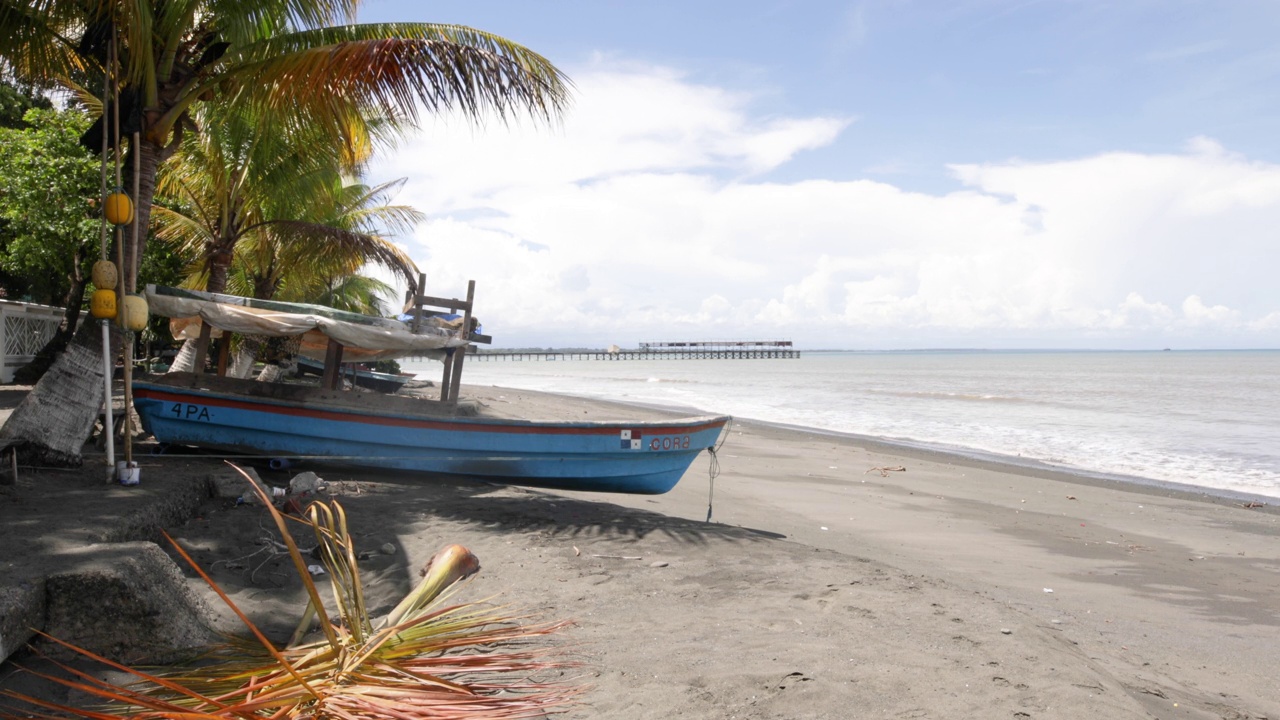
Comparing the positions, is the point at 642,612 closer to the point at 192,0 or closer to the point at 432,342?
the point at 432,342

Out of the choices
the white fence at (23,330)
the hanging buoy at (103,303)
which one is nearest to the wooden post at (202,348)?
the hanging buoy at (103,303)

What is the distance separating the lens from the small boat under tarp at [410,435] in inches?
351

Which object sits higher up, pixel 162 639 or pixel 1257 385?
pixel 1257 385

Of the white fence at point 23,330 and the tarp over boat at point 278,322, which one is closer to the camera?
the tarp over boat at point 278,322

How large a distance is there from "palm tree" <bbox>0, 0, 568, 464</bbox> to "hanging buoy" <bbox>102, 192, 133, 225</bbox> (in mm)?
731

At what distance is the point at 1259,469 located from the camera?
595 inches

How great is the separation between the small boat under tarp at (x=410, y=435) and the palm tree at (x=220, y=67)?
59.4 inches

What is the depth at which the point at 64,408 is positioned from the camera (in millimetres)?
7543

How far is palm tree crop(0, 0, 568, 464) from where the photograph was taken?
294 inches

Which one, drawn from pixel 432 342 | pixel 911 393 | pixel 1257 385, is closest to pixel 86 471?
pixel 432 342

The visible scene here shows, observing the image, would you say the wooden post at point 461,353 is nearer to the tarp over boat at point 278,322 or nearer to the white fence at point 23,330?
the tarp over boat at point 278,322

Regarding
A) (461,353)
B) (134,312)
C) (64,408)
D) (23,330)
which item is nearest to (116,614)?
(134,312)

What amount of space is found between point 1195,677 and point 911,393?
35.2 m

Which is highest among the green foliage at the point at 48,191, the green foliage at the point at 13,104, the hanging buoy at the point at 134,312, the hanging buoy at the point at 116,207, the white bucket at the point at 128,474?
the green foliage at the point at 13,104
